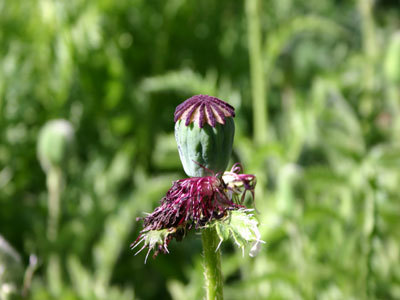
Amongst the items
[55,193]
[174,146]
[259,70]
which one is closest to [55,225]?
[55,193]

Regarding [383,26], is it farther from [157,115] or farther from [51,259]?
[51,259]

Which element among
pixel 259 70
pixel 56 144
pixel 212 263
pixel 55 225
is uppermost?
pixel 259 70

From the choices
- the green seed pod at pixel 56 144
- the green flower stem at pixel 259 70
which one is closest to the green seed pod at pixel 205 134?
the green seed pod at pixel 56 144

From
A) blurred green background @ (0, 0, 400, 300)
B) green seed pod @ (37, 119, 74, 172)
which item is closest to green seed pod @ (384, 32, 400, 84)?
blurred green background @ (0, 0, 400, 300)

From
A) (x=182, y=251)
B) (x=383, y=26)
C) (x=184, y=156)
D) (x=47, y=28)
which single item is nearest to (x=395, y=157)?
(x=182, y=251)

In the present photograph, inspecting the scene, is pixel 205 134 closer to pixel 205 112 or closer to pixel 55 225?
pixel 205 112

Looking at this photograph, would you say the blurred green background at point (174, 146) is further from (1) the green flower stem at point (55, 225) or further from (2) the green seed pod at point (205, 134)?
(2) the green seed pod at point (205, 134)
